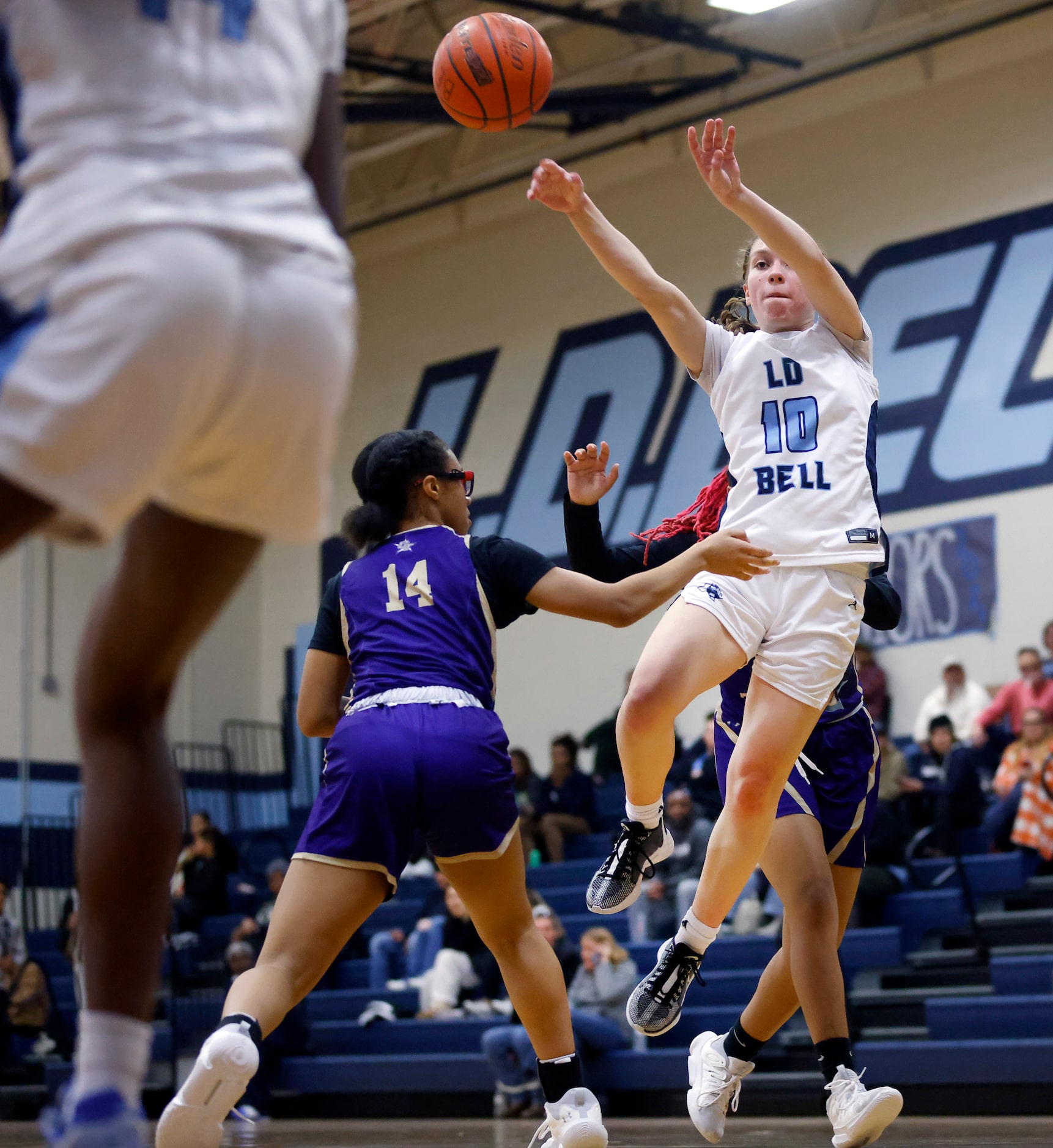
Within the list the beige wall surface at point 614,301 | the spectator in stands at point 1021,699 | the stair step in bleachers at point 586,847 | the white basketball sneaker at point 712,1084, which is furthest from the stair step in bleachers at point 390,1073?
the white basketball sneaker at point 712,1084

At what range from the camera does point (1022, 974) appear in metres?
9.64

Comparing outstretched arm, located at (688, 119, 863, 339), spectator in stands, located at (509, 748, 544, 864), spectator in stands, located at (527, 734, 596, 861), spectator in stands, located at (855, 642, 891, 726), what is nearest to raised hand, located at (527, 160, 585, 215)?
outstretched arm, located at (688, 119, 863, 339)

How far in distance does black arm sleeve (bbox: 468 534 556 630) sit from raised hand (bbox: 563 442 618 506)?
0.45 metres

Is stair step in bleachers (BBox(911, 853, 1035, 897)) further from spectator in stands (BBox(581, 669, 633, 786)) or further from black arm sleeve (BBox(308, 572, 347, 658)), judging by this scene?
black arm sleeve (BBox(308, 572, 347, 658))

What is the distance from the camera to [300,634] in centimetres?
1958

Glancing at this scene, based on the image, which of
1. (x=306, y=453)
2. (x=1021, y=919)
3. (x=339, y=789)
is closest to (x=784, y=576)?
(x=339, y=789)

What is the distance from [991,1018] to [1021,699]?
3283mm

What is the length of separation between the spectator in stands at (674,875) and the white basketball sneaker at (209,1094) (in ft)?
26.2

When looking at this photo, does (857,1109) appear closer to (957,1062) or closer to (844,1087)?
(844,1087)

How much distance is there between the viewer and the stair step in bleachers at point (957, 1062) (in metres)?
8.91

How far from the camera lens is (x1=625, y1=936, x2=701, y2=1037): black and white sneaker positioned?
14.5 feet

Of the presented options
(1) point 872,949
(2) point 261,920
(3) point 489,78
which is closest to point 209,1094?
(3) point 489,78

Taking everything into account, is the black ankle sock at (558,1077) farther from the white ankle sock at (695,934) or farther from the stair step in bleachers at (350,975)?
the stair step in bleachers at (350,975)

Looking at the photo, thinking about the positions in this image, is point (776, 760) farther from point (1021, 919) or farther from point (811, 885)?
point (1021, 919)
